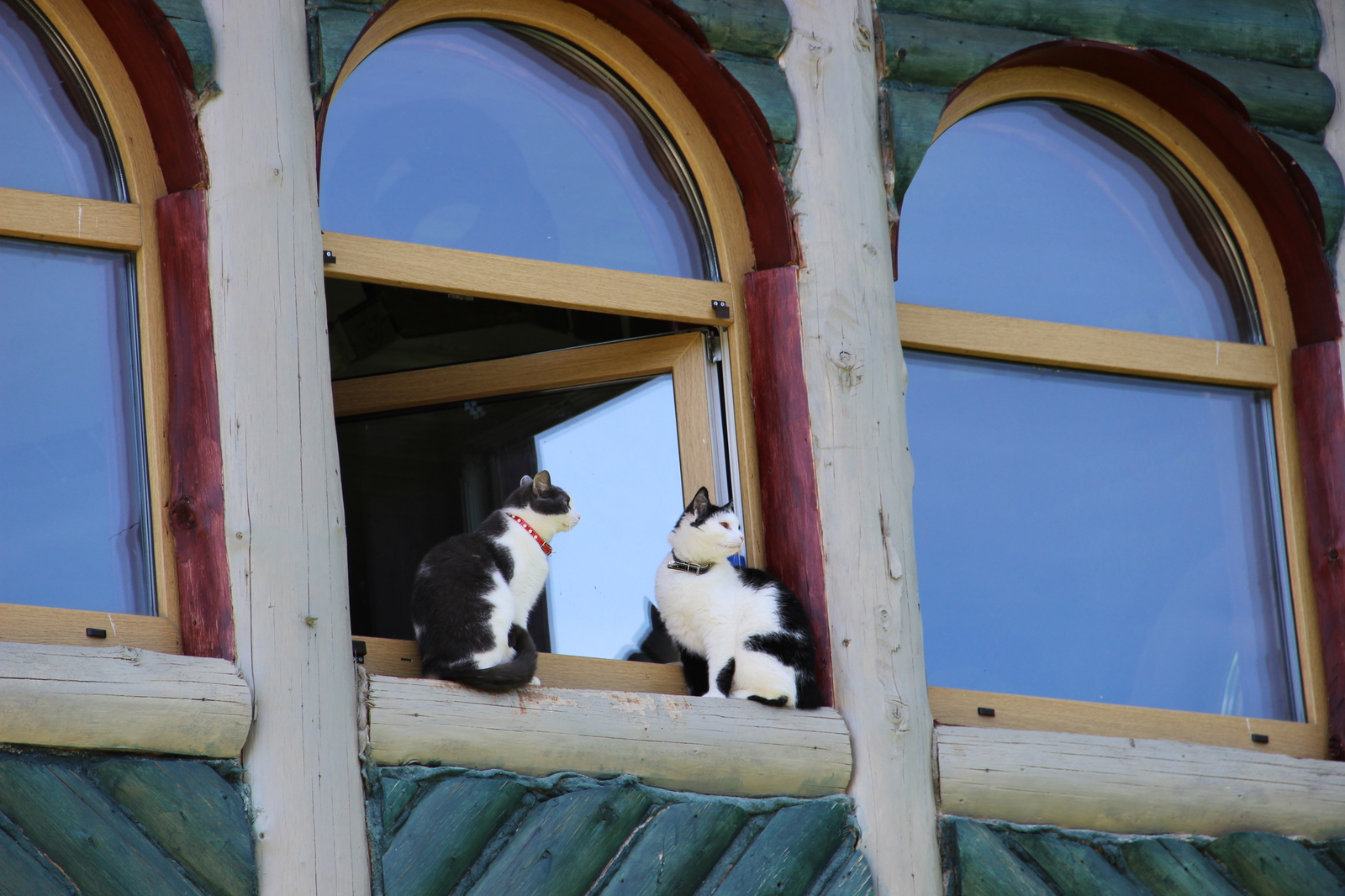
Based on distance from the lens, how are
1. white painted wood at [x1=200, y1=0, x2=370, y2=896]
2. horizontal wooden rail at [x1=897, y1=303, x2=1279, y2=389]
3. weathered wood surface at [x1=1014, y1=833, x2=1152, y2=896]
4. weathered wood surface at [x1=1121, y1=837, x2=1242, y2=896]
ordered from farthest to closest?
horizontal wooden rail at [x1=897, y1=303, x2=1279, y2=389]
weathered wood surface at [x1=1121, y1=837, x2=1242, y2=896]
weathered wood surface at [x1=1014, y1=833, x2=1152, y2=896]
white painted wood at [x1=200, y1=0, x2=370, y2=896]

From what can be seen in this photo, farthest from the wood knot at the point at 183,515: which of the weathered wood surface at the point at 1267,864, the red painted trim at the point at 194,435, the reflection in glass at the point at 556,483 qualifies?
the weathered wood surface at the point at 1267,864

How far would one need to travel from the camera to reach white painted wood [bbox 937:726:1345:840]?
13.7 feet

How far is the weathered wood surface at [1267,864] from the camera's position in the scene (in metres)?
4.37

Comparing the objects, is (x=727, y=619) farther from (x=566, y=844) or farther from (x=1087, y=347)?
(x=1087, y=347)

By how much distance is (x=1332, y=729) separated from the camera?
193 inches

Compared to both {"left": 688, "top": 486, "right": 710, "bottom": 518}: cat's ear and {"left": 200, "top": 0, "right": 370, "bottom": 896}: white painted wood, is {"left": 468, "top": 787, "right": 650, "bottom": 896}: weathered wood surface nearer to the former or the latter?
{"left": 200, "top": 0, "right": 370, "bottom": 896}: white painted wood

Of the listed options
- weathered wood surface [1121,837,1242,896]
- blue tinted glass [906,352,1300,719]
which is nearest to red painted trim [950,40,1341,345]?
blue tinted glass [906,352,1300,719]

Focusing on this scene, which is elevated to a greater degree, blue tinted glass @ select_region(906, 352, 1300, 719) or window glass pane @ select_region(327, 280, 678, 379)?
window glass pane @ select_region(327, 280, 678, 379)

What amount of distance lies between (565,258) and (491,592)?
1.14m

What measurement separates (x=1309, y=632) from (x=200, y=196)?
3825 millimetres

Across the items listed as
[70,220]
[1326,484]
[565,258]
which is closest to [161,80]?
[70,220]

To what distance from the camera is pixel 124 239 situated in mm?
3795

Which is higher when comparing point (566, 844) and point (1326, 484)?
point (1326, 484)

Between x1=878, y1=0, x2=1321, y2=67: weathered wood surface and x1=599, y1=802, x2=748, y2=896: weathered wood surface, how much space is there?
2645mm
